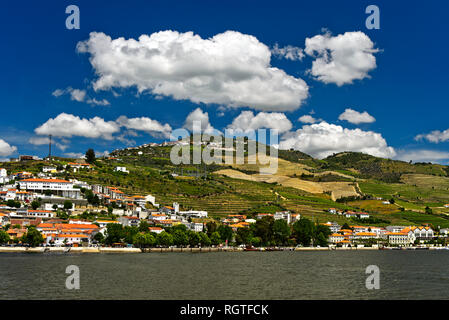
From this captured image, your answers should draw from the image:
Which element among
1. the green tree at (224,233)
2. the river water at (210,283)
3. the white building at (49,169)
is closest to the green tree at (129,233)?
the green tree at (224,233)

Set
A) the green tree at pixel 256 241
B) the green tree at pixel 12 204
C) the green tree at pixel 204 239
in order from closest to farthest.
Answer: the green tree at pixel 204 239, the green tree at pixel 12 204, the green tree at pixel 256 241

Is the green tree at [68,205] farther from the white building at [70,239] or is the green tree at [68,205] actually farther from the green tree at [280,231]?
the green tree at [280,231]

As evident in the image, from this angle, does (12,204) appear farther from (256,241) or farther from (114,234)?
(256,241)

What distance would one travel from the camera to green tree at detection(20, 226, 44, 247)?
92562mm

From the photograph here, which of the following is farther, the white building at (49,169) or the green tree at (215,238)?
the white building at (49,169)

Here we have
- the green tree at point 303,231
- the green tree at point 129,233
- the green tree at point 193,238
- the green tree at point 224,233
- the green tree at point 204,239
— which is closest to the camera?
the green tree at point 129,233

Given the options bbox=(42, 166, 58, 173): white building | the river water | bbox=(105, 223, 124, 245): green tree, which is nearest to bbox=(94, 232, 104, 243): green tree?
bbox=(105, 223, 124, 245): green tree

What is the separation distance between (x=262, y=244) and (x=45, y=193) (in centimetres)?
6205

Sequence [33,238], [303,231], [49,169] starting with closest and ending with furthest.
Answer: [33,238] → [303,231] → [49,169]

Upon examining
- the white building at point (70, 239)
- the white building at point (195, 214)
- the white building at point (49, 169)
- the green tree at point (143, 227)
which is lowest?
the white building at point (70, 239)

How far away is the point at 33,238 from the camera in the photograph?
92500 mm

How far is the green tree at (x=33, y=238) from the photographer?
9256cm

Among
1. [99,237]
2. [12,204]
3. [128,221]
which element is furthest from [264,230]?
[12,204]
